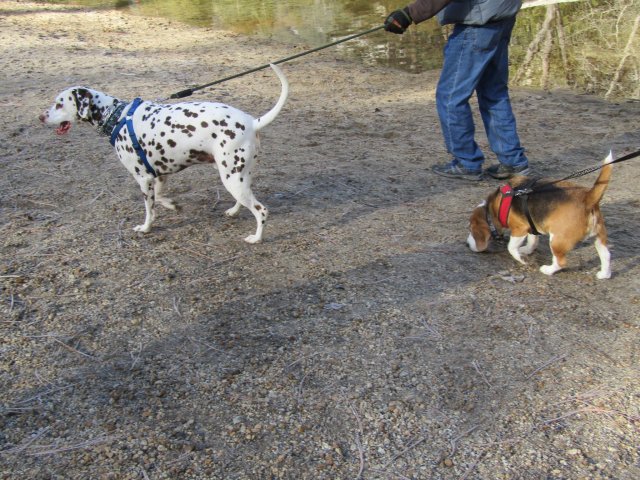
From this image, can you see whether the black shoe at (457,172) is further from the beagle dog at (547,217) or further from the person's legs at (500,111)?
the beagle dog at (547,217)

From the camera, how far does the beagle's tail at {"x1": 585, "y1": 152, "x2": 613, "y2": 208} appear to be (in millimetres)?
3875

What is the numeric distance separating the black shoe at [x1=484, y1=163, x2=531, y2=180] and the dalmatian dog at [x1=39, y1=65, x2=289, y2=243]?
8.93 ft

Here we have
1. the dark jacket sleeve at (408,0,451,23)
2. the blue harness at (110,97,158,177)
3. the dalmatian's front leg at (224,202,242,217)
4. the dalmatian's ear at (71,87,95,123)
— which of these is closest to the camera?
the blue harness at (110,97,158,177)

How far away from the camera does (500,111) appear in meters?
6.00

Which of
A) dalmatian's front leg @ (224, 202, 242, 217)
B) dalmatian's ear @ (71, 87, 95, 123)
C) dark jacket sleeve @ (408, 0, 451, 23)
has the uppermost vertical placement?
dark jacket sleeve @ (408, 0, 451, 23)

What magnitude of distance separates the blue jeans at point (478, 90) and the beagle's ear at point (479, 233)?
5.21 ft

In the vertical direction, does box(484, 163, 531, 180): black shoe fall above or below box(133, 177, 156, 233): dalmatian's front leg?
below

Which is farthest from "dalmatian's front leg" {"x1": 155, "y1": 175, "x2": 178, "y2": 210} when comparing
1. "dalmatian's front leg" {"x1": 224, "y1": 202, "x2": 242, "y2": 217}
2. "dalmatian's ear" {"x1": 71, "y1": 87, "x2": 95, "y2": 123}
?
"dalmatian's ear" {"x1": 71, "y1": 87, "x2": 95, "y2": 123}

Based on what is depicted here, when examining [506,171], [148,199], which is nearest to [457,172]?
[506,171]

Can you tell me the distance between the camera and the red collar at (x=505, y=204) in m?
4.40

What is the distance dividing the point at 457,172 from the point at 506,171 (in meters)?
0.53

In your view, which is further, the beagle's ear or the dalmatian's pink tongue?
the dalmatian's pink tongue

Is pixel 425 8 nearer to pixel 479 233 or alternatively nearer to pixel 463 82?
pixel 463 82

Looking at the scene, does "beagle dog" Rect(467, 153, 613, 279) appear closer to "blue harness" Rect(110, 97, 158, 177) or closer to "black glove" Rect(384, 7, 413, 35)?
"black glove" Rect(384, 7, 413, 35)
